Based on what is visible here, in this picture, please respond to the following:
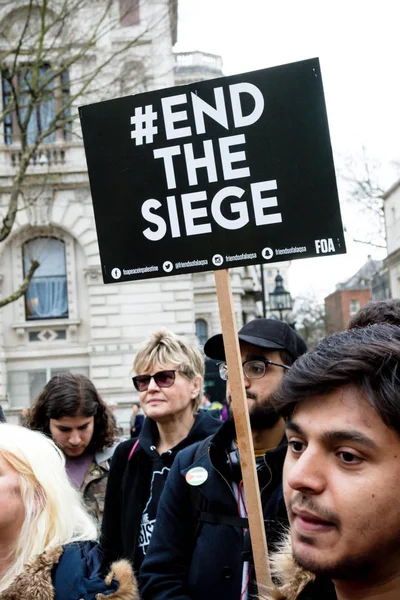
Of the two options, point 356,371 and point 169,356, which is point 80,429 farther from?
point 356,371

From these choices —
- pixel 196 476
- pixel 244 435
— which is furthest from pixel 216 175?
pixel 196 476

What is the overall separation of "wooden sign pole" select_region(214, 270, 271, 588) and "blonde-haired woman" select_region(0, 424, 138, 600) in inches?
18.1

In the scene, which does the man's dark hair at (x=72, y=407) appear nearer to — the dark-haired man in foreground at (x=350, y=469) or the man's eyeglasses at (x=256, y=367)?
the man's eyeglasses at (x=256, y=367)

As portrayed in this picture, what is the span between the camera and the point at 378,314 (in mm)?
2785

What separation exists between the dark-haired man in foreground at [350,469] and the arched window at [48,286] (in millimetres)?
22809

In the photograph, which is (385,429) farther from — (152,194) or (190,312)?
(190,312)

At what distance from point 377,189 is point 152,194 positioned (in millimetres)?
27528

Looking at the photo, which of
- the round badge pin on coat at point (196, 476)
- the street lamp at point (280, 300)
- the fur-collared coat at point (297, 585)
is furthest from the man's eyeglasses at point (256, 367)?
the street lamp at point (280, 300)

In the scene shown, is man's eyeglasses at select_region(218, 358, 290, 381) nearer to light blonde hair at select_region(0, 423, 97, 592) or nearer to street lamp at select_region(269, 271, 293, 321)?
light blonde hair at select_region(0, 423, 97, 592)

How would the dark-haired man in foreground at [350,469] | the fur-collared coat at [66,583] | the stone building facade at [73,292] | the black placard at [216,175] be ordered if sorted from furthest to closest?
the stone building facade at [73,292] → the black placard at [216,175] → the fur-collared coat at [66,583] → the dark-haired man in foreground at [350,469]

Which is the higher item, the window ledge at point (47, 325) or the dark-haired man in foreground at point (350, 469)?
the window ledge at point (47, 325)

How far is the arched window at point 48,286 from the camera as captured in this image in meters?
24.1

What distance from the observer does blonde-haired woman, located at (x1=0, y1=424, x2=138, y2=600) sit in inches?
101

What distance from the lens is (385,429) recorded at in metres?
1.59
